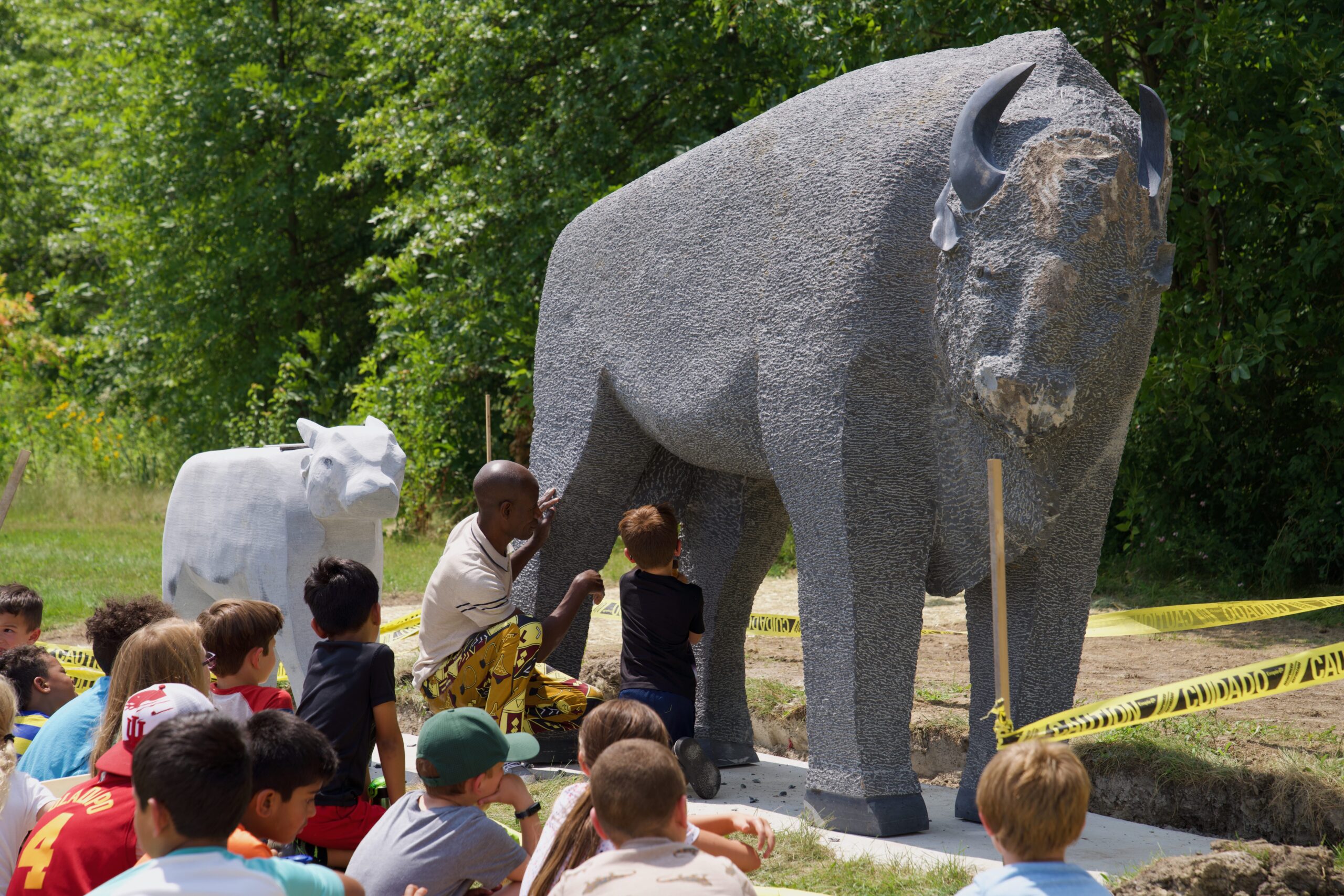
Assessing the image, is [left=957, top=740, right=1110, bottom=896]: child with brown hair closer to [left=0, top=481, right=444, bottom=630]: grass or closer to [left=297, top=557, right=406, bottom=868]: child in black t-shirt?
[left=297, top=557, right=406, bottom=868]: child in black t-shirt

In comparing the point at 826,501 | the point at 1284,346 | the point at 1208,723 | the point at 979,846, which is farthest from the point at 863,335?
the point at 1284,346

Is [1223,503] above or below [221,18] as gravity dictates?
below

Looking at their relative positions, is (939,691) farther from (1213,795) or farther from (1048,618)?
(1048,618)

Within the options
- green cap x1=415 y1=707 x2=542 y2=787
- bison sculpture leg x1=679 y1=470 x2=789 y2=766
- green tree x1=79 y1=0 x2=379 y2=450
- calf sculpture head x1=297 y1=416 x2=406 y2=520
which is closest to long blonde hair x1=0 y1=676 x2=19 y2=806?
green cap x1=415 y1=707 x2=542 y2=787

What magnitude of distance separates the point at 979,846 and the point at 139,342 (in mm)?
16259

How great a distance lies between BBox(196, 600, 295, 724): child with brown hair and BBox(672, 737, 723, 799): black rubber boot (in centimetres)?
160

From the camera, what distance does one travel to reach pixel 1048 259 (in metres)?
3.75

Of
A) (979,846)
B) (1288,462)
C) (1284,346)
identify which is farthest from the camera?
(1288,462)

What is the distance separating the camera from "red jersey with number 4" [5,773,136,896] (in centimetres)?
261

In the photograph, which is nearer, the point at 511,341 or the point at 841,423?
the point at 841,423

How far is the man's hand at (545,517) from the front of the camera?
18.1 ft

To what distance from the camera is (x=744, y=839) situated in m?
4.25

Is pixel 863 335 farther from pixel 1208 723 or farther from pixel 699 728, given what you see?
pixel 1208 723

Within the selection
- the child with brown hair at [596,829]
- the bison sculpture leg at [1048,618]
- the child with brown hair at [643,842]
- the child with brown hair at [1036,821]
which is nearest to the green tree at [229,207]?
the bison sculpture leg at [1048,618]
